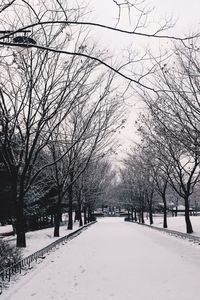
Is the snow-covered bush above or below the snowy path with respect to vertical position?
above

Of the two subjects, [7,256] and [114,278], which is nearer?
[114,278]

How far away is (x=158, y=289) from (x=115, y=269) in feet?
11.7

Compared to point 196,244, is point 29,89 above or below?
above

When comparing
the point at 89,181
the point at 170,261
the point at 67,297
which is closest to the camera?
the point at 67,297

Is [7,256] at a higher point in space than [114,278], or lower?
higher

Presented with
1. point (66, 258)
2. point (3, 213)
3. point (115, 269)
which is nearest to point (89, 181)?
point (3, 213)

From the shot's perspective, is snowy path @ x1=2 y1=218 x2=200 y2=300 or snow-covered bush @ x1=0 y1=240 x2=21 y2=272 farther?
snow-covered bush @ x1=0 y1=240 x2=21 y2=272

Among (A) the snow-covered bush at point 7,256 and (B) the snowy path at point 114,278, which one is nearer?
(B) the snowy path at point 114,278

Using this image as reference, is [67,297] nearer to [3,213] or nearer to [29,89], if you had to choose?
[29,89]

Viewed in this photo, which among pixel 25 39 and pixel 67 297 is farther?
pixel 67 297

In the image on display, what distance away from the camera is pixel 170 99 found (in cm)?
2086

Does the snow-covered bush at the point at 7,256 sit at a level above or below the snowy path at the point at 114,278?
above

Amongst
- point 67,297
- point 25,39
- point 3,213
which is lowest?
point 67,297

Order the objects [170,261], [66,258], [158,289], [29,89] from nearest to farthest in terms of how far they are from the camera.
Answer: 1. [158,289]
2. [170,261]
3. [66,258]
4. [29,89]
